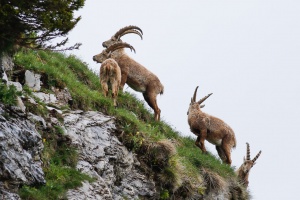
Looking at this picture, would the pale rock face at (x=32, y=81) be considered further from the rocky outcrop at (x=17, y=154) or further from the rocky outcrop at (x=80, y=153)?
the rocky outcrop at (x=17, y=154)

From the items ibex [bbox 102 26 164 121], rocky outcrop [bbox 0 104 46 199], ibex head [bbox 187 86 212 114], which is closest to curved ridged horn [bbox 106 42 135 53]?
ibex [bbox 102 26 164 121]

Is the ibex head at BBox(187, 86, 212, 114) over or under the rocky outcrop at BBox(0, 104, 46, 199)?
over

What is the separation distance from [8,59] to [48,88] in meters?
1.78

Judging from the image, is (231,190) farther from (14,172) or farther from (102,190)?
(14,172)

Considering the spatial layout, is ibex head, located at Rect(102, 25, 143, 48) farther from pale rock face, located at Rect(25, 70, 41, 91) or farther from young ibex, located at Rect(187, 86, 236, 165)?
pale rock face, located at Rect(25, 70, 41, 91)

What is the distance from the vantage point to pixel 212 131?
2141cm

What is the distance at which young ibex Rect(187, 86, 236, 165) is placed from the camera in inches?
840

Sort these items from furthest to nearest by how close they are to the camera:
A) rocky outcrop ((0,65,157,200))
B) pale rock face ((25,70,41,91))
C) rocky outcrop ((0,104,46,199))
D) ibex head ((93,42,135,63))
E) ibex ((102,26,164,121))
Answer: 1. ibex ((102,26,164,121))
2. ibex head ((93,42,135,63))
3. pale rock face ((25,70,41,91))
4. rocky outcrop ((0,65,157,200))
5. rocky outcrop ((0,104,46,199))

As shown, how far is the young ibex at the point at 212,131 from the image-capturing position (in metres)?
21.3

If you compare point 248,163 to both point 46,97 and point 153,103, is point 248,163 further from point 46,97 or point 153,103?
point 46,97

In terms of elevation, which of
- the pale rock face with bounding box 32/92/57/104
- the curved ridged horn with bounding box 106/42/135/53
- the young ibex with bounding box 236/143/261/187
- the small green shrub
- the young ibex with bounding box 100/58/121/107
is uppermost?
the curved ridged horn with bounding box 106/42/135/53

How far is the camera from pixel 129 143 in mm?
15680

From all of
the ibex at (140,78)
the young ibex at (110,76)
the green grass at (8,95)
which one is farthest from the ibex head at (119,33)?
the green grass at (8,95)

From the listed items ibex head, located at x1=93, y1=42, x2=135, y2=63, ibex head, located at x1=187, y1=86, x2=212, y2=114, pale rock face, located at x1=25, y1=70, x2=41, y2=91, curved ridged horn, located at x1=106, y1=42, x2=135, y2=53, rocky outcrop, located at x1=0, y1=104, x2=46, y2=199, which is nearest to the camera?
rocky outcrop, located at x1=0, y1=104, x2=46, y2=199
